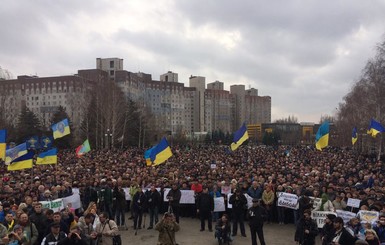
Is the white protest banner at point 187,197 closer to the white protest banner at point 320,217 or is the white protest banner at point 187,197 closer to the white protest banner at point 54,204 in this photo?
the white protest banner at point 54,204

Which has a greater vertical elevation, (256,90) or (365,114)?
(256,90)

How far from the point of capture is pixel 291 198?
12.7 meters

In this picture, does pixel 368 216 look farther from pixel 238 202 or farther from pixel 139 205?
pixel 139 205

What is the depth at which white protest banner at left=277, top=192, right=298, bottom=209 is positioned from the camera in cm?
1260

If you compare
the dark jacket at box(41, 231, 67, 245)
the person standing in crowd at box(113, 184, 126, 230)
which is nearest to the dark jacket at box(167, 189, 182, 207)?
the person standing in crowd at box(113, 184, 126, 230)

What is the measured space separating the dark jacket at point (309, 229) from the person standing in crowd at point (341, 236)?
3.62 feet

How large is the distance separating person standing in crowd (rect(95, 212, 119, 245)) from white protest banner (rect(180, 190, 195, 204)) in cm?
558

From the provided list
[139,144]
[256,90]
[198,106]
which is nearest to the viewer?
[139,144]

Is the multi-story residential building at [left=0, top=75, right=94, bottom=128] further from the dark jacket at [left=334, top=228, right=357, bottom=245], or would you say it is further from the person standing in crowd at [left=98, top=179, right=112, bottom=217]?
the dark jacket at [left=334, top=228, right=357, bottom=245]

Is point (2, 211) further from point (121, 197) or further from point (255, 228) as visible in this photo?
point (255, 228)

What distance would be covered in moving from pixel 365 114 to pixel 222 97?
334ft

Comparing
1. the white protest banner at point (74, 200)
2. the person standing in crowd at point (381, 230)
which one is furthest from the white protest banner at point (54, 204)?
the person standing in crowd at point (381, 230)

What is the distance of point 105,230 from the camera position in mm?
8227

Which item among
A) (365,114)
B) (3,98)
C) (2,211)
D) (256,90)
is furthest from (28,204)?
(256,90)
